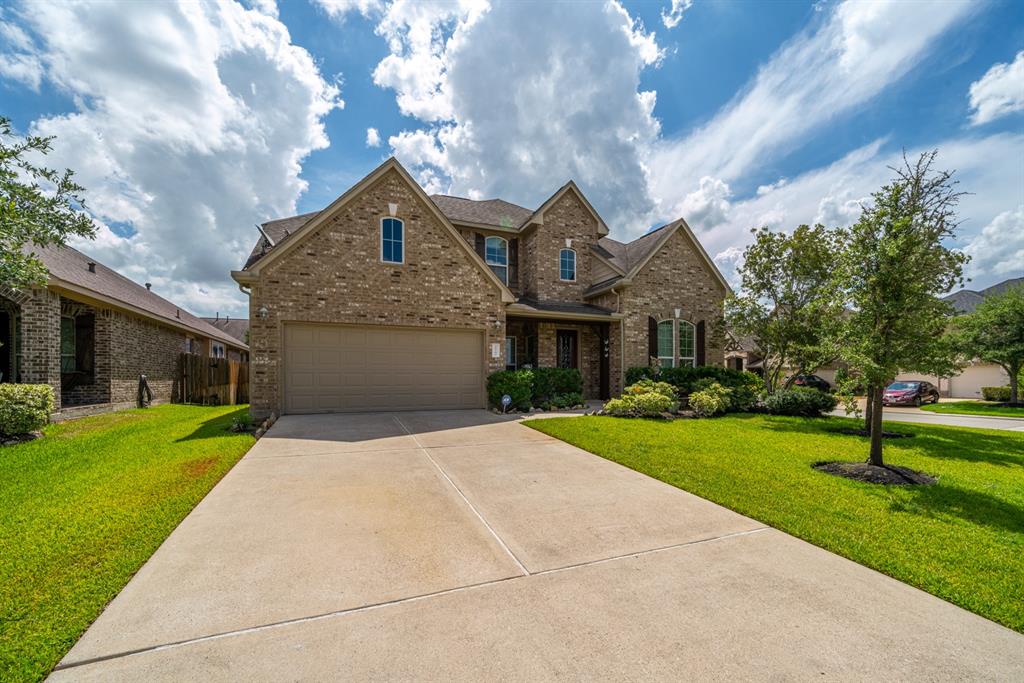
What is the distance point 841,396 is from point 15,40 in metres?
14.5

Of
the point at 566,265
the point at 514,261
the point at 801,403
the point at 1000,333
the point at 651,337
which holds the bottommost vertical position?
the point at 801,403

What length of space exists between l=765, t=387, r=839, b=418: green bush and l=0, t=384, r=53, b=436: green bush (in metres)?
17.5

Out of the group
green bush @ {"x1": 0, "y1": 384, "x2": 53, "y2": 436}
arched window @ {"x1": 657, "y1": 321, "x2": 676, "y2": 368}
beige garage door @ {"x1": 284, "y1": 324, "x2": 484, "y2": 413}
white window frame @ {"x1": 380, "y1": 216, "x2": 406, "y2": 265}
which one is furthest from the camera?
arched window @ {"x1": 657, "y1": 321, "x2": 676, "y2": 368}

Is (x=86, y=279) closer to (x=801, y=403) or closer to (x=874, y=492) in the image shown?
(x=874, y=492)

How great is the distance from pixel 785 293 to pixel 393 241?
12.1 meters

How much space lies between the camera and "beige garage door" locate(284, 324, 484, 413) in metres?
11.0

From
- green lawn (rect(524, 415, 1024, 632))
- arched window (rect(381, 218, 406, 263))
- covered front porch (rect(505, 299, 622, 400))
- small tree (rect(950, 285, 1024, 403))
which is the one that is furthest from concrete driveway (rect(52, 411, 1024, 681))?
small tree (rect(950, 285, 1024, 403))

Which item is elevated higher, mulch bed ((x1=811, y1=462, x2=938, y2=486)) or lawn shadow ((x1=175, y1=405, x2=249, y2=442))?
lawn shadow ((x1=175, y1=405, x2=249, y2=442))

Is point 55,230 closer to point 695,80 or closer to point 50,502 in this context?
point 50,502

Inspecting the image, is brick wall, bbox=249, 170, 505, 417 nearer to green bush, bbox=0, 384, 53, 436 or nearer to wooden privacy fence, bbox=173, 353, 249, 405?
green bush, bbox=0, 384, 53, 436

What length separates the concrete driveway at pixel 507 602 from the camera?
90.4 inches

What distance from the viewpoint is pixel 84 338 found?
12922 mm

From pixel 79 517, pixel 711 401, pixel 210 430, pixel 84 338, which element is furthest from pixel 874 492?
pixel 84 338

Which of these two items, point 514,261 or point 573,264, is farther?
point 514,261
